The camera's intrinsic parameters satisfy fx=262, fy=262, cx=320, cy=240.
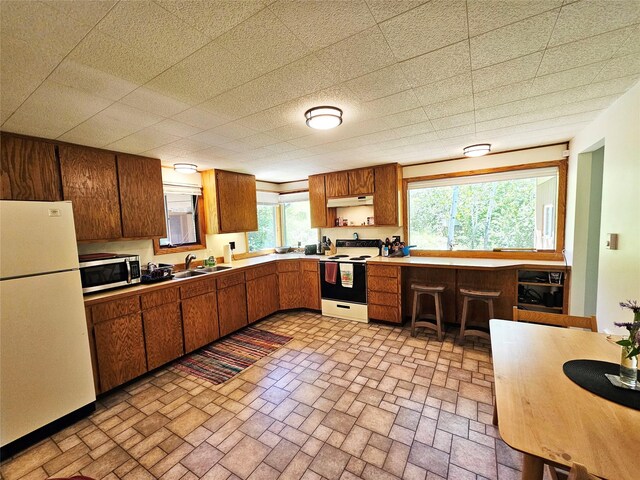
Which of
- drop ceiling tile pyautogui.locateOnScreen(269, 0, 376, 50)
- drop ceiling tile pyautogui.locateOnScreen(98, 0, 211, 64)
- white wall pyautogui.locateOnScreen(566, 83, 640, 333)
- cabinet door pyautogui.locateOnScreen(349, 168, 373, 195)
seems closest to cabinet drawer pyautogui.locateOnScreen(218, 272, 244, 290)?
cabinet door pyautogui.locateOnScreen(349, 168, 373, 195)

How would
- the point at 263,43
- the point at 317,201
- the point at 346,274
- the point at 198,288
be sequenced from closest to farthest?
the point at 263,43 → the point at 198,288 → the point at 346,274 → the point at 317,201

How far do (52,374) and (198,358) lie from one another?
1256 mm

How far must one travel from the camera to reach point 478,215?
12.2 feet

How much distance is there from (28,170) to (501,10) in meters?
3.37

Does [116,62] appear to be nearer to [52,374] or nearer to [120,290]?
[120,290]

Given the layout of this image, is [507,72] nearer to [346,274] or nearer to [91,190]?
[346,274]

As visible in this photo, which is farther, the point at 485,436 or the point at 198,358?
the point at 198,358

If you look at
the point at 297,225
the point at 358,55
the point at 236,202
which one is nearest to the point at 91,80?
the point at 358,55

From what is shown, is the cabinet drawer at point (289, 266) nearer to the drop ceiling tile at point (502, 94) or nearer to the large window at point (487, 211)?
the large window at point (487, 211)

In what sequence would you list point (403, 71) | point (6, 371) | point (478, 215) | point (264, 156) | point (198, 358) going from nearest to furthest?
point (403, 71) < point (6, 371) < point (198, 358) < point (264, 156) < point (478, 215)

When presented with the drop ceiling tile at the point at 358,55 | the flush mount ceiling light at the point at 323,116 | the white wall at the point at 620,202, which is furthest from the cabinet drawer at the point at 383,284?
the drop ceiling tile at the point at 358,55

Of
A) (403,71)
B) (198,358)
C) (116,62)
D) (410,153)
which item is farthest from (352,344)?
(116,62)

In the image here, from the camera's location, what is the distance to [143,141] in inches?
97.3

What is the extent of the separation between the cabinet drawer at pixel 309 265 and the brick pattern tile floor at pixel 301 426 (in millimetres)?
1553
